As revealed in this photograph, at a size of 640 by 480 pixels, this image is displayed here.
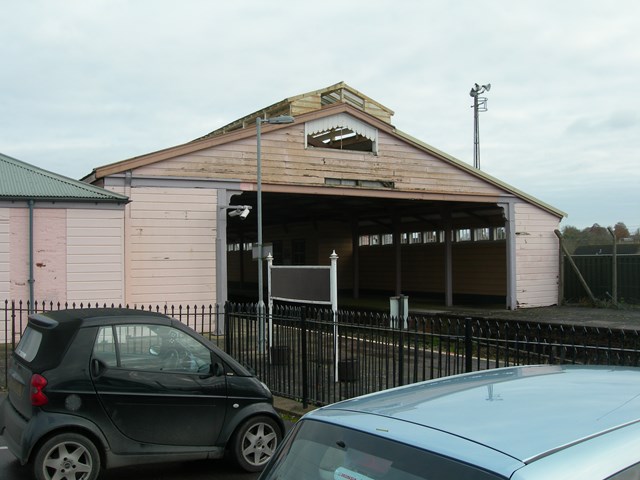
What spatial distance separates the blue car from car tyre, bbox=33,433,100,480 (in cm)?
334

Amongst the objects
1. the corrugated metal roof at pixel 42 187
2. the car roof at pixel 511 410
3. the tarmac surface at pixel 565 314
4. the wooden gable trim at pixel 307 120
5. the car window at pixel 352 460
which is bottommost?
the tarmac surface at pixel 565 314

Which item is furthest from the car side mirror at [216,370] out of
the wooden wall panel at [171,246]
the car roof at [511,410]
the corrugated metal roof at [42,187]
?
the wooden wall panel at [171,246]

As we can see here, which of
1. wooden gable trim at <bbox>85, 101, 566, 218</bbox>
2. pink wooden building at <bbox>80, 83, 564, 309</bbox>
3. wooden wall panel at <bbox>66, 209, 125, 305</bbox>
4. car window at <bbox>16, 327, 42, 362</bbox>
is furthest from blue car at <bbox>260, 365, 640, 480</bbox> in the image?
wooden gable trim at <bbox>85, 101, 566, 218</bbox>

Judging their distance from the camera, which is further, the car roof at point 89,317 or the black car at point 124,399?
the car roof at point 89,317

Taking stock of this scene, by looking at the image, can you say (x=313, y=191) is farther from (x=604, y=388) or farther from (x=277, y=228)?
(x=277, y=228)

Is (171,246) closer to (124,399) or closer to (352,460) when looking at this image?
(124,399)

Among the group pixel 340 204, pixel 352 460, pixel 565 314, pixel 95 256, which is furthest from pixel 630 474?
pixel 340 204

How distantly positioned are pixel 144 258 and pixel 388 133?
860 cm

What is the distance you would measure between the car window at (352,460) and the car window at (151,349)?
3.51 metres

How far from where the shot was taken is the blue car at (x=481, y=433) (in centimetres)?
210

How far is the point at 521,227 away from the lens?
24734mm

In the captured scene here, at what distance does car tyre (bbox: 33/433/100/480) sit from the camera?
18.1 ft

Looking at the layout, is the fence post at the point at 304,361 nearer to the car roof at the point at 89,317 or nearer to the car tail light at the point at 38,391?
the car roof at the point at 89,317

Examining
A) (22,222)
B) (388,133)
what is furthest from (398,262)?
(22,222)
